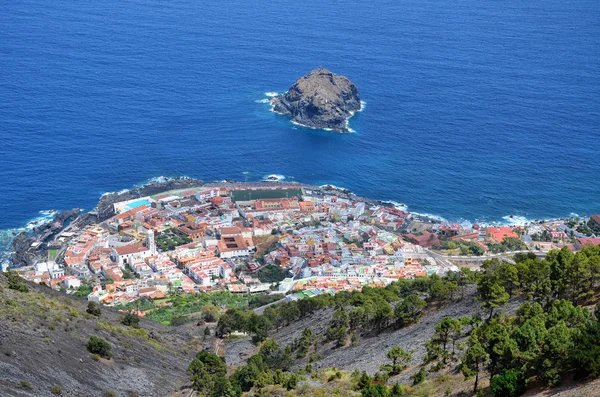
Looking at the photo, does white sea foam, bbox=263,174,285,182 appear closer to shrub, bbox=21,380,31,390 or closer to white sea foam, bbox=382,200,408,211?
white sea foam, bbox=382,200,408,211

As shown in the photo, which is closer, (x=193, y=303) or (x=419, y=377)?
(x=419, y=377)

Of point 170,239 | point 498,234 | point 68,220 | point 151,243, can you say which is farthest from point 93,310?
point 498,234

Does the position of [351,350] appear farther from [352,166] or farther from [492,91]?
[492,91]

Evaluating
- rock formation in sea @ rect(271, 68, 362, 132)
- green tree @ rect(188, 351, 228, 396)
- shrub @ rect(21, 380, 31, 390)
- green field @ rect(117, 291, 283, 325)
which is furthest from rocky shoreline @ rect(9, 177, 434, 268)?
shrub @ rect(21, 380, 31, 390)

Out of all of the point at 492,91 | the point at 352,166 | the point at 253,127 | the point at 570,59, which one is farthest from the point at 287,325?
the point at 570,59

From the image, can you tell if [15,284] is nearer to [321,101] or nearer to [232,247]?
[232,247]

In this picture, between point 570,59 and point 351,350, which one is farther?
point 570,59

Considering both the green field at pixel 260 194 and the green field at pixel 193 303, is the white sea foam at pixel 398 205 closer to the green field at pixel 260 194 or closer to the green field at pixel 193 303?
the green field at pixel 260 194
